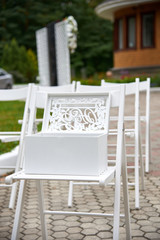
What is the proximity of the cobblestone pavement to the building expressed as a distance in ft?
60.4

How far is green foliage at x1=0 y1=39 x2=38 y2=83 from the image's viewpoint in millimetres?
36281

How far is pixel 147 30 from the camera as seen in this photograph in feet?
80.9

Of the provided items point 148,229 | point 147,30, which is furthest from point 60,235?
point 147,30

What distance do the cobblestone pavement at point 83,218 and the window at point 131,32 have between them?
19310mm

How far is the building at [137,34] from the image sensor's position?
24.0 m

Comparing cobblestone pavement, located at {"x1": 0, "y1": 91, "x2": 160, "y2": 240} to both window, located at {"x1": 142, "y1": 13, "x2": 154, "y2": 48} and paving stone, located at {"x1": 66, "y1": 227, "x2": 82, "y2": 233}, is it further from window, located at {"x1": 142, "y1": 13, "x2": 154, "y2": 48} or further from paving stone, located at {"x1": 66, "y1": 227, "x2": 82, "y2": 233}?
window, located at {"x1": 142, "y1": 13, "x2": 154, "y2": 48}

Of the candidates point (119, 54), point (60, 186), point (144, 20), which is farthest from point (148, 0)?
point (60, 186)

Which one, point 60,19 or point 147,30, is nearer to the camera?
point 147,30

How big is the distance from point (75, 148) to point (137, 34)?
72.5 ft

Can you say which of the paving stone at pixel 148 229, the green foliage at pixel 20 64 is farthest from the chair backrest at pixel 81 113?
the green foliage at pixel 20 64

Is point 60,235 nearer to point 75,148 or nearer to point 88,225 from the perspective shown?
point 88,225

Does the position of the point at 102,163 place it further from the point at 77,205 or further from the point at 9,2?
the point at 9,2

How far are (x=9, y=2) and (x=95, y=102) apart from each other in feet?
140

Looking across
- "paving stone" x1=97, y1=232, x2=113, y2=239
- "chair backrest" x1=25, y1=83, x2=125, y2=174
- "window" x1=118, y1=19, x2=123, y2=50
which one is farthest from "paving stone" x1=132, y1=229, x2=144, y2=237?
"window" x1=118, y1=19, x2=123, y2=50
